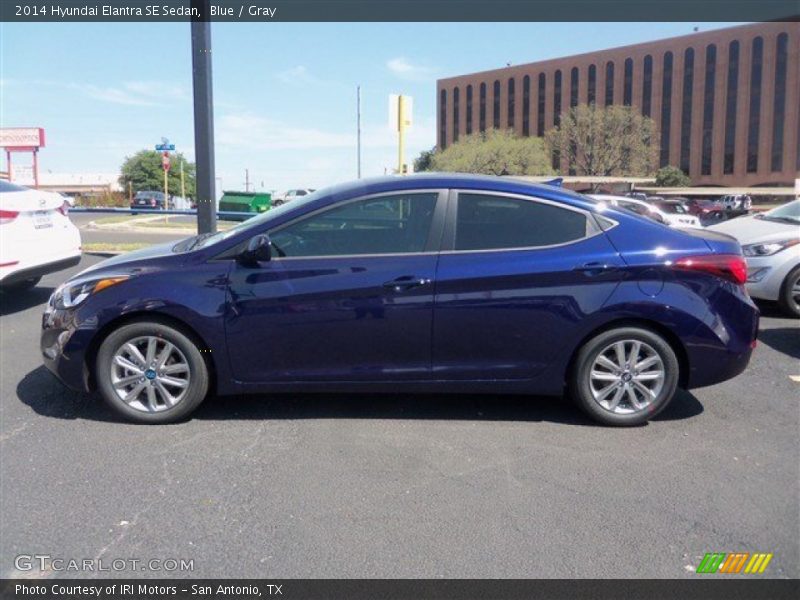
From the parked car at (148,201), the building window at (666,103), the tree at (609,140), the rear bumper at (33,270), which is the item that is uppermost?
the building window at (666,103)

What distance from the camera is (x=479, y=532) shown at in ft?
10.6

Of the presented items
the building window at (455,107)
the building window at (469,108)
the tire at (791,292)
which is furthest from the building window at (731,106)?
the tire at (791,292)

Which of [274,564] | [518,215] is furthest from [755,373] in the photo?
[274,564]

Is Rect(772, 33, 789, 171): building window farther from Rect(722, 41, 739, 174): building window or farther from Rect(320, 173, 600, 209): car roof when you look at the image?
Rect(320, 173, 600, 209): car roof

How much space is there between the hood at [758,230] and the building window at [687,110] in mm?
65716

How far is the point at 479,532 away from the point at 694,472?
1.44 m

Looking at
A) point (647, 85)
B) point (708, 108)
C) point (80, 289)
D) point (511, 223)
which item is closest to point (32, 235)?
point (80, 289)

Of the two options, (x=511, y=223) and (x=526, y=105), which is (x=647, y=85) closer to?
(x=526, y=105)

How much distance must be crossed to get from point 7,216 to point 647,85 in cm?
7195

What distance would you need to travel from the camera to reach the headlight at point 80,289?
447cm

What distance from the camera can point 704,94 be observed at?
66875 mm

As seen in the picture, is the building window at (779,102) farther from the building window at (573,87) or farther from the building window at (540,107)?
the building window at (540,107)

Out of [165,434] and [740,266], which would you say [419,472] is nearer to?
[165,434]

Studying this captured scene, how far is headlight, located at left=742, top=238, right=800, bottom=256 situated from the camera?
7.82m
